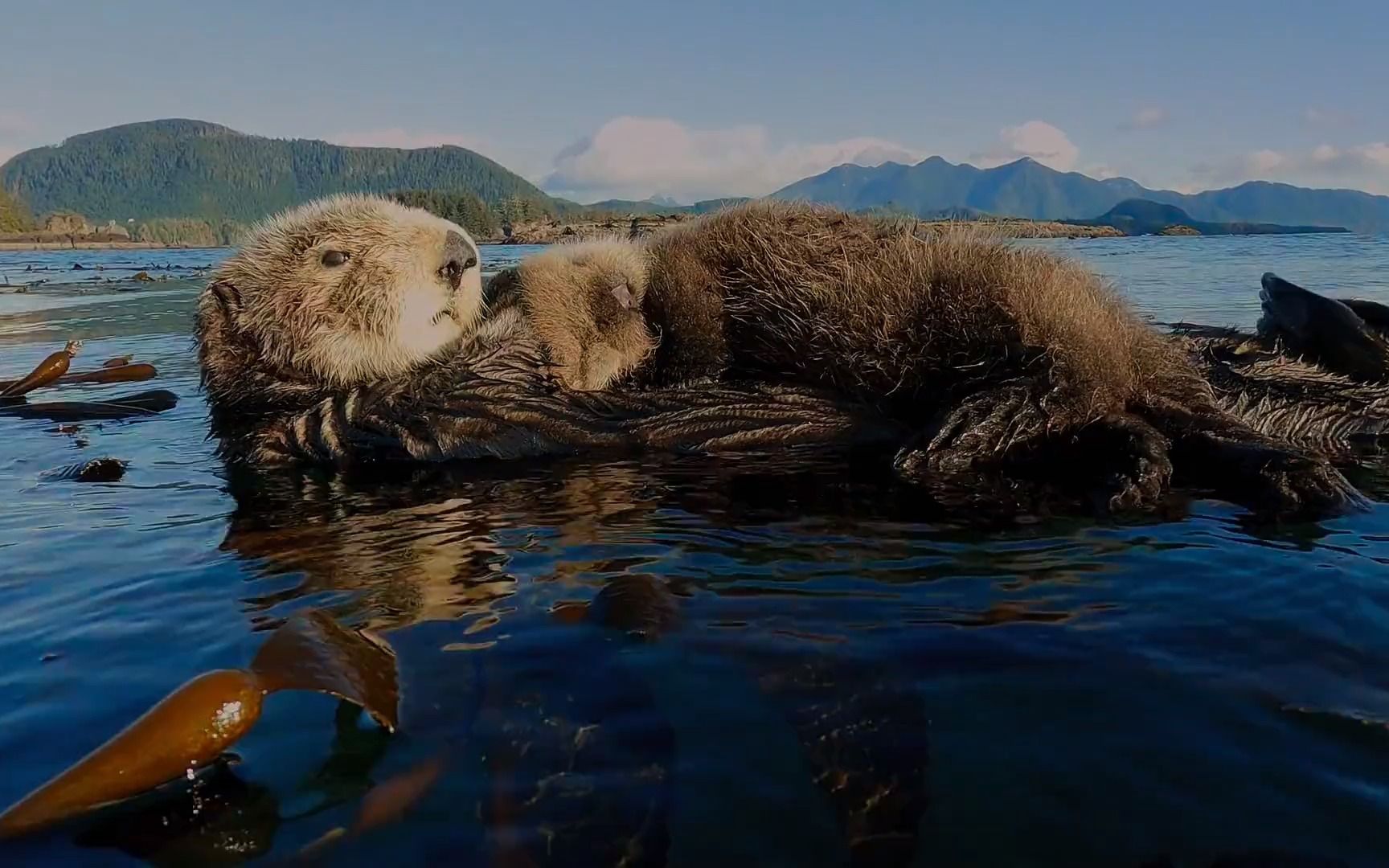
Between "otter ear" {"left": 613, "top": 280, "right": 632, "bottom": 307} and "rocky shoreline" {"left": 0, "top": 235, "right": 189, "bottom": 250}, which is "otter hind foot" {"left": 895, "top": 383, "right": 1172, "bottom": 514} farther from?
"rocky shoreline" {"left": 0, "top": 235, "right": 189, "bottom": 250}

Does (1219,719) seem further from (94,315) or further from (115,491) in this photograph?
(94,315)

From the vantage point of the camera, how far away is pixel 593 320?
170 inches

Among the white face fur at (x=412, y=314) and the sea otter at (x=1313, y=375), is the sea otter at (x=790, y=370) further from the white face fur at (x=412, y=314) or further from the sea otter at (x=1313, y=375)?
the sea otter at (x=1313, y=375)

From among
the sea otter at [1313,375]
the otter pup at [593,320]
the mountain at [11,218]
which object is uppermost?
the mountain at [11,218]

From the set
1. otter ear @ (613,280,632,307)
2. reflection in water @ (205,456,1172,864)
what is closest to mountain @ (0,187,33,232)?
otter ear @ (613,280,632,307)

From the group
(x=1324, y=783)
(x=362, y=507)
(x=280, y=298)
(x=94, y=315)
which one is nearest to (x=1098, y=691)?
(x=1324, y=783)

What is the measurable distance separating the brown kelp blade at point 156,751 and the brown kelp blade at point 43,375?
276 inches

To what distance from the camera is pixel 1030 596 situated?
239 centimetres

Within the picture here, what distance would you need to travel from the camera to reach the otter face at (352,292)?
13.8ft

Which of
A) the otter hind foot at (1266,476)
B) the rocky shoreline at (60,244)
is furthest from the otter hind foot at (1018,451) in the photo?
the rocky shoreline at (60,244)

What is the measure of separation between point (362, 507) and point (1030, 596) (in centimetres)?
267

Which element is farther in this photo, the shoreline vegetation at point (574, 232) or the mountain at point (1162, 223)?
the mountain at point (1162, 223)

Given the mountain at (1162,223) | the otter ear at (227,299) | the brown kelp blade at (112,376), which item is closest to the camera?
the otter ear at (227,299)

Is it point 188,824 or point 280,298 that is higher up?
point 280,298
